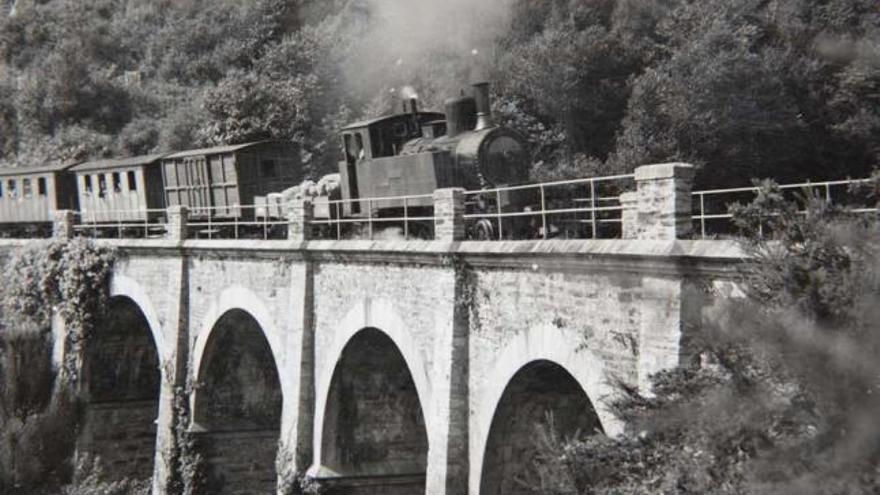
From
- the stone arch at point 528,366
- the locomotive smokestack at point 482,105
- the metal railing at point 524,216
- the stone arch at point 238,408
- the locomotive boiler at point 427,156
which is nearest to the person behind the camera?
the stone arch at point 528,366

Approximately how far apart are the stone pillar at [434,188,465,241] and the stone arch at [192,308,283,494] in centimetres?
867

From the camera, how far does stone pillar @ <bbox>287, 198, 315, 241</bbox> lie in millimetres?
18312

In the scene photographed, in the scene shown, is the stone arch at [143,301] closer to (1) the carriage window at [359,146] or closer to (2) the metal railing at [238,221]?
(2) the metal railing at [238,221]

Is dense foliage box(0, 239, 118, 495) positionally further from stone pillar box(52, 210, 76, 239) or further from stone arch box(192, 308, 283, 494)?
stone arch box(192, 308, 283, 494)

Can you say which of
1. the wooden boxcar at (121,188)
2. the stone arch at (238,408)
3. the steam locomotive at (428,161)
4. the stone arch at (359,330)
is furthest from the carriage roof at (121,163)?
the stone arch at (359,330)

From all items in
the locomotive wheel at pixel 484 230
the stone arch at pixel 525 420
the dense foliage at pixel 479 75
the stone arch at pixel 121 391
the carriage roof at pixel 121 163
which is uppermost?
the dense foliage at pixel 479 75

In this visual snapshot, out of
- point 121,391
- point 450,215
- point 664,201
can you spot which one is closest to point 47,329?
point 121,391

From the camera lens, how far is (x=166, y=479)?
73.2ft

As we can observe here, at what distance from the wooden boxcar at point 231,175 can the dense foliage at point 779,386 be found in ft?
58.6

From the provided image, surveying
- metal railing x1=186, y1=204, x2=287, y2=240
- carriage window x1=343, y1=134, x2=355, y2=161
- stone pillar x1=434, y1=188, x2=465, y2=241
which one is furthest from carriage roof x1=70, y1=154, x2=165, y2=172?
stone pillar x1=434, y1=188, x2=465, y2=241

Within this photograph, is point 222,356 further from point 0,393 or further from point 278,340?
point 0,393

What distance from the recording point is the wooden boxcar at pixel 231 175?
86.0ft

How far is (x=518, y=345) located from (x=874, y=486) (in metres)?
6.13

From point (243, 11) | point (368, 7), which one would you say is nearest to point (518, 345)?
point (368, 7)
